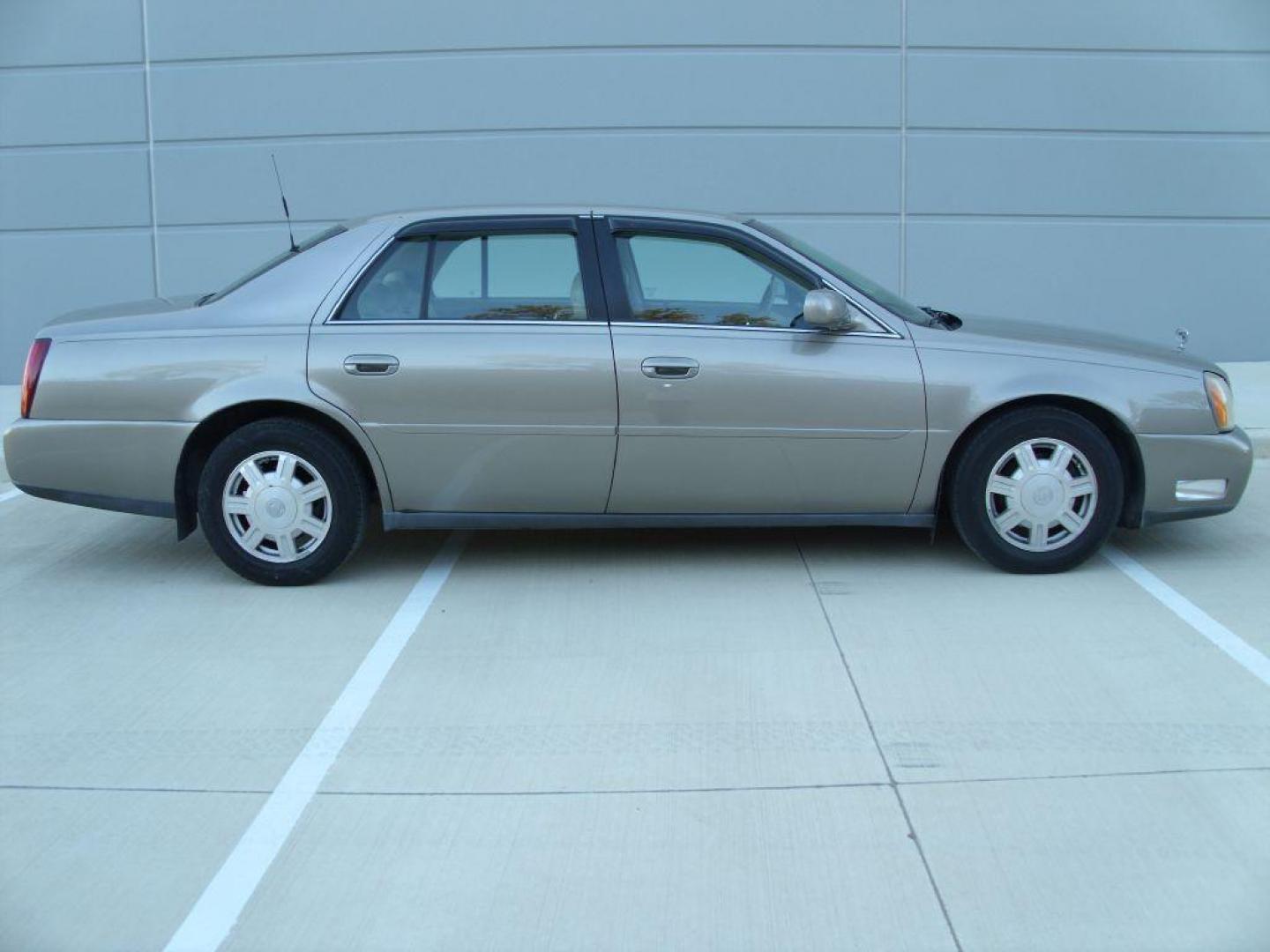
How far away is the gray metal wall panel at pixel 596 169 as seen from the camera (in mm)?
11391

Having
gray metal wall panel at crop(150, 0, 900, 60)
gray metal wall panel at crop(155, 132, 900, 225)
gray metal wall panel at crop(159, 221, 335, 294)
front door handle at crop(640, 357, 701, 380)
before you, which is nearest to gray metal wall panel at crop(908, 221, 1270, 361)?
gray metal wall panel at crop(155, 132, 900, 225)

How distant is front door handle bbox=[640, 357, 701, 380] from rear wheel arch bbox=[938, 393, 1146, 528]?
42.9 inches

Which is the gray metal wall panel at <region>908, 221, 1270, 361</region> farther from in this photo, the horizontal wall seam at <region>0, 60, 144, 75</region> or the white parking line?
the white parking line

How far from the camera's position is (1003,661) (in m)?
4.98

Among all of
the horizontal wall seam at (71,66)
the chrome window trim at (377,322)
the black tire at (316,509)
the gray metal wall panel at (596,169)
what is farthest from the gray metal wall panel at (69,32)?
the black tire at (316,509)

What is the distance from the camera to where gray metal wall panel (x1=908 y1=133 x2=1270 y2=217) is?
11.4 m

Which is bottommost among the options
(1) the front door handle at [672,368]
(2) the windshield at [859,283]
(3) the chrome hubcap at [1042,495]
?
(3) the chrome hubcap at [1042,495]

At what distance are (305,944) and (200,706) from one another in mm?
1611

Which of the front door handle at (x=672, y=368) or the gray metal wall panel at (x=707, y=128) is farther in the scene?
the gray metal wall panel at (x=707, y=128)

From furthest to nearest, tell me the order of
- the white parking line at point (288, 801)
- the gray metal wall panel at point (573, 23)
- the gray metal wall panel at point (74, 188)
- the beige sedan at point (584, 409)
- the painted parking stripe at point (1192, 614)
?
the gray metal wall panel at point (74, 188) < the gray metal wall panel at point (573, 23) < the beige sedan at point (584, 409) < the painted parking stripe at point (1192, 614) < the white parking line at point (288, 801)

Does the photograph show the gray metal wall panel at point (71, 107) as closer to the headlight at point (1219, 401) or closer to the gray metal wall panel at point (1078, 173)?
the gray metal wall panel at point (1078, 173)

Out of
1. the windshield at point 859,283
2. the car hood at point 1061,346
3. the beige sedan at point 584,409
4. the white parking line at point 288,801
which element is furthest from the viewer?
the windshield at point 859,283

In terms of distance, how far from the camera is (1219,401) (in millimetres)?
6000

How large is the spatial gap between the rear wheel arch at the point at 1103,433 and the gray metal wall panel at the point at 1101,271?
220 inches
